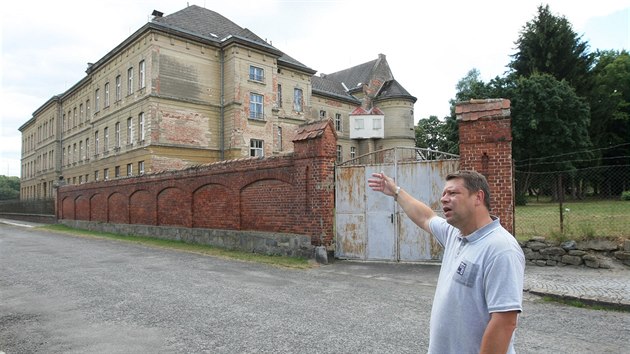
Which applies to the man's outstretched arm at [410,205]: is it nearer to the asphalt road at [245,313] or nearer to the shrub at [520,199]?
the asphalt road at [245,313]

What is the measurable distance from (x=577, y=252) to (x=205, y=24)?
106ft

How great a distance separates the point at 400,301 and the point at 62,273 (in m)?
7.72

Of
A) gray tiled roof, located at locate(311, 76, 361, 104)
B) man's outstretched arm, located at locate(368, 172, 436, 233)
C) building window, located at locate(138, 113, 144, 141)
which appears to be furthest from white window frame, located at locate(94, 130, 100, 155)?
man's outstretched arm, located at locate(368, 172, 436, 233)

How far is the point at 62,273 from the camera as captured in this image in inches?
368

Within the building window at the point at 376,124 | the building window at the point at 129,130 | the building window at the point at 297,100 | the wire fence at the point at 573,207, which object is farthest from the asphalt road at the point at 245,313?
the building window at the point at 376,124

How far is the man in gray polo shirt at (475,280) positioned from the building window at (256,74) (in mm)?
32675

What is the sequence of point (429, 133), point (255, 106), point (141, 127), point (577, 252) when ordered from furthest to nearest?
1. point (429, 133)
2. point (255, 106)
3. point (141, 127)
4. point (577, 252)

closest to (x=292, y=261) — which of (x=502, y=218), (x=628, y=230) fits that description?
(x=502, y=218)

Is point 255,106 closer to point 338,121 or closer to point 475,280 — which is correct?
point 338,121

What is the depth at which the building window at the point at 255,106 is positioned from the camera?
3334 centimetres

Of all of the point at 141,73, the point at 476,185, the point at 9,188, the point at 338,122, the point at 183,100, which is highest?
the point at 141,73

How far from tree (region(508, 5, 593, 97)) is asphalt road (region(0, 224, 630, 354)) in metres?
31.3

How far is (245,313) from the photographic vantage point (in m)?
5.87

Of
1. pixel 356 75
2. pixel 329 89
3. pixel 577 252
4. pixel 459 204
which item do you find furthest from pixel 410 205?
pixel 356 75
